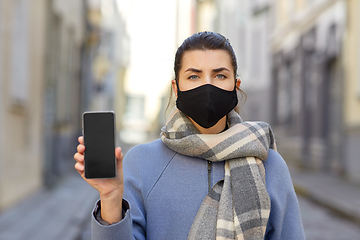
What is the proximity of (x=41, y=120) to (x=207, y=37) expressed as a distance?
835 cm

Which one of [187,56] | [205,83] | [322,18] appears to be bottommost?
[205,83]

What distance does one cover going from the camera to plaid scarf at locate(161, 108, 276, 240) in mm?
1569

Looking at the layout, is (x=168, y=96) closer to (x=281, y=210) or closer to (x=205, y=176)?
(x=205, y=176)

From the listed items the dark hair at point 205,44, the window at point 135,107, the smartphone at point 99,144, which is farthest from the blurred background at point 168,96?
the window at point 135,107

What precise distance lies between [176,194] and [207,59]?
22.1 inches

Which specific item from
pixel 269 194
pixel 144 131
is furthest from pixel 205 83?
pixel 144 131

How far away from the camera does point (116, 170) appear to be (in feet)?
4.65

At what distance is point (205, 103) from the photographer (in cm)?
176

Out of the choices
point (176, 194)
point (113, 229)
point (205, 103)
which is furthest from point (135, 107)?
point (113, 229)

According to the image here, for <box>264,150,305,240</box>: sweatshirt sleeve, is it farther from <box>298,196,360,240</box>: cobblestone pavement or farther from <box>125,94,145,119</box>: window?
<box>125,94,145,119</box>: window

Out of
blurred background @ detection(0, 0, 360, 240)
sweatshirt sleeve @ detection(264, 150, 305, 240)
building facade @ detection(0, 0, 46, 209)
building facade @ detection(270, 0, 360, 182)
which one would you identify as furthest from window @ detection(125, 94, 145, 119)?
sweatshirt sleeve @ detection(264, 150, 305, 240)

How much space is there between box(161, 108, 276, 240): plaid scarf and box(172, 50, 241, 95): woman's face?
0.17m

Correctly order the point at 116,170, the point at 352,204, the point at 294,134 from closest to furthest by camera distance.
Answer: the point at 116,170 < the point at 352,204 < the point at 294,134

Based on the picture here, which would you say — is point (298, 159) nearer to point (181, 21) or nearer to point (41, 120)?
point (41, 120)
